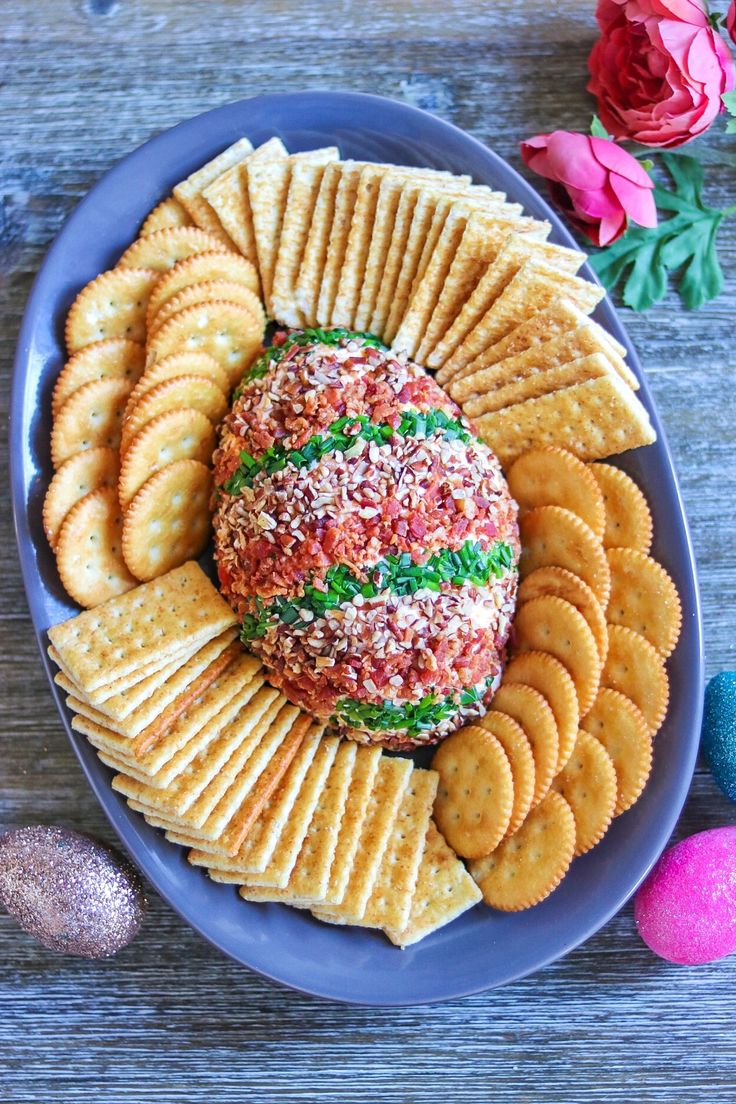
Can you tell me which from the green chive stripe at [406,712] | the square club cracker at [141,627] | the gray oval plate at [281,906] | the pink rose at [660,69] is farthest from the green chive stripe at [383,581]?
the pink rose at [660,69]

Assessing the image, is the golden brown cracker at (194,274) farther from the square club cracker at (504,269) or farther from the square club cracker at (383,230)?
the square club cracker at (504,269)

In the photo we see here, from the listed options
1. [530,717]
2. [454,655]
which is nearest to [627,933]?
[530,717]

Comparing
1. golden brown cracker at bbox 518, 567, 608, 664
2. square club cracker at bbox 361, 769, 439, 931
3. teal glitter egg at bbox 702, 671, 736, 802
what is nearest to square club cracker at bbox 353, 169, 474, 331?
golden brown cracker at bbox 518, 567, 608, 664

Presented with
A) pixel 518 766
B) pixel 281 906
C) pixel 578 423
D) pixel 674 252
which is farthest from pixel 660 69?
pixel 281 906

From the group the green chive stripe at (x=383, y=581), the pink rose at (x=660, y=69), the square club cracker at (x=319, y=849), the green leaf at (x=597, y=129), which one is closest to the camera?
the green chive stripe at (x=383, y=581)

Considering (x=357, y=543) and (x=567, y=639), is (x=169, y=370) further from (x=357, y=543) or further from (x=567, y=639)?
(x=567, y=639)
